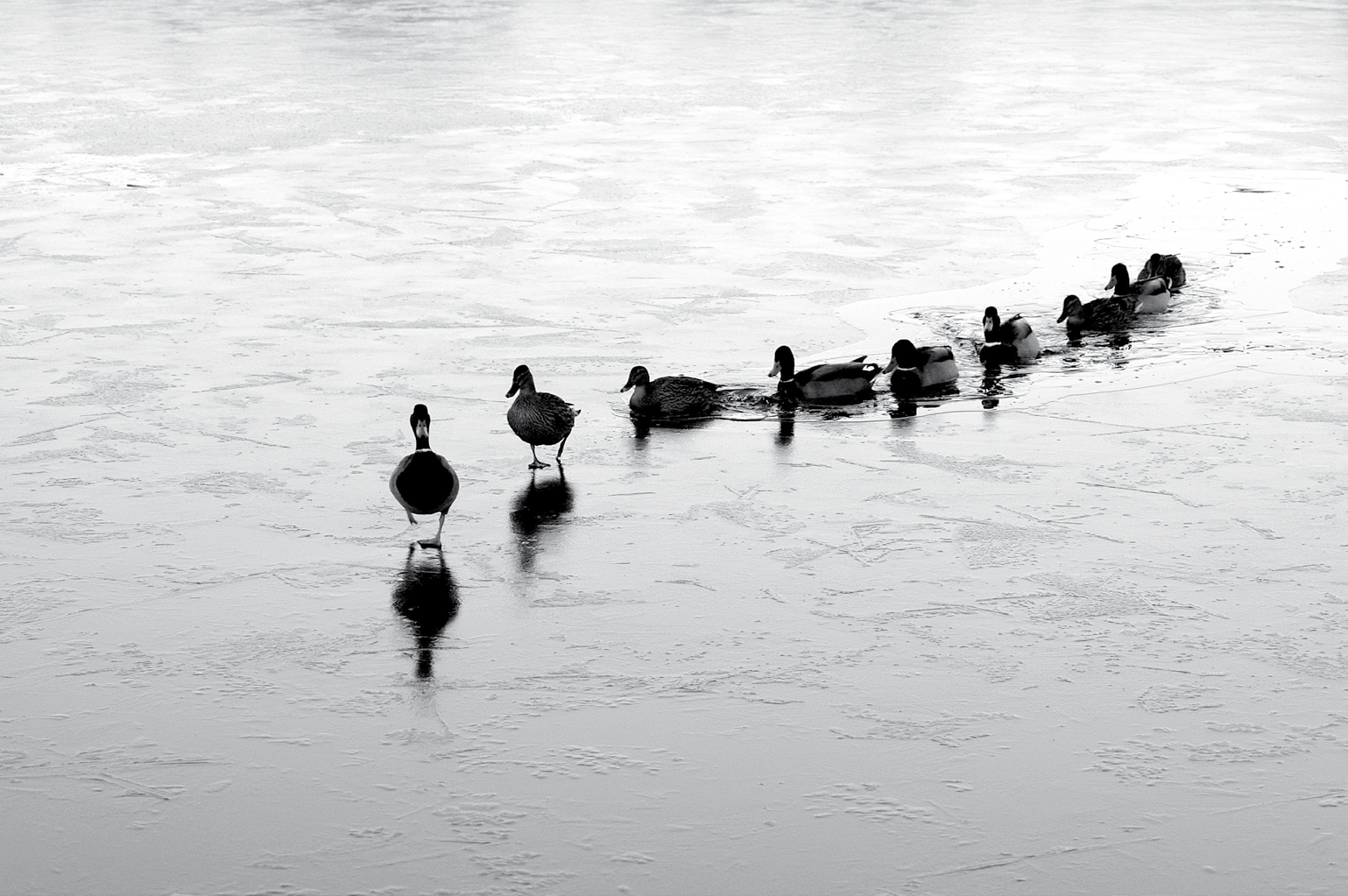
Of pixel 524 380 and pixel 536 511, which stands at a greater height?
pixel 524 380

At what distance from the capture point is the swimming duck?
11.2m

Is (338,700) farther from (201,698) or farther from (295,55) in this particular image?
(295,55)

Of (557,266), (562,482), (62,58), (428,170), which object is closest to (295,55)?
(62,58)

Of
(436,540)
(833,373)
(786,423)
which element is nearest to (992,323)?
(833,373)

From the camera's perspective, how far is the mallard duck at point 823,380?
8681 millimetres

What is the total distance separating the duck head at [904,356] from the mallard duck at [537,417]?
2044mm

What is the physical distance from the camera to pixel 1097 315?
10.2 meters

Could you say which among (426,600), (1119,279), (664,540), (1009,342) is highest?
(1119,279)

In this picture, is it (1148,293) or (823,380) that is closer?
(823,380)

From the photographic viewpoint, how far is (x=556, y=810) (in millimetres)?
4527

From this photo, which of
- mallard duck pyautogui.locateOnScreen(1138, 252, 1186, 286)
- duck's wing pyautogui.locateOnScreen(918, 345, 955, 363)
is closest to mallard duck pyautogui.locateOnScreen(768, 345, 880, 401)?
duck's wing pyautogui.locateOnScreen(918, 345, 955, 363)

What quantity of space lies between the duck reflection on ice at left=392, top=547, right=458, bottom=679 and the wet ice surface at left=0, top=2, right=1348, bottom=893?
0.07 feet

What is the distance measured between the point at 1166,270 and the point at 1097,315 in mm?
1242

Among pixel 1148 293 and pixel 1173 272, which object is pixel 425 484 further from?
Result: pixel 1173 272
